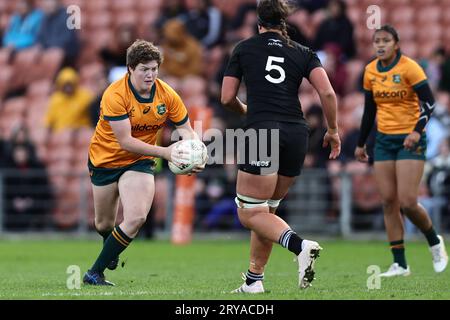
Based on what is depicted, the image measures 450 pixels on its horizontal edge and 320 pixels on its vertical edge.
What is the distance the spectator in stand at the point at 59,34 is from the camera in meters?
21.0

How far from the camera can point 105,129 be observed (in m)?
9.66

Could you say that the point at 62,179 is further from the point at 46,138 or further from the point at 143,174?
the point at 143,174

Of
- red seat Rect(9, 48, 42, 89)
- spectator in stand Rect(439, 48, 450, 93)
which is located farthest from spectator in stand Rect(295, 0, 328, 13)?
red seat Rect(9, 48, 42, 89)

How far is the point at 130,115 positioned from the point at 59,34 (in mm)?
12255

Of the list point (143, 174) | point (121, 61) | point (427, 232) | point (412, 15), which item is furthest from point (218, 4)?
Result: point (143, 174)

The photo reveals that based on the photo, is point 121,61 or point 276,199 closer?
point 276,199

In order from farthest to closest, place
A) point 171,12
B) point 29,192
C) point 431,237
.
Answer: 1. point 171,12
2. point 29,192
3. point 431,237

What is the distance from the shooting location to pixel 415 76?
1086cm

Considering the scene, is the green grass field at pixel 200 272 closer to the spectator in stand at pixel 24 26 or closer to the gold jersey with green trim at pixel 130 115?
the gold jersey with green trim at pixel 130 115

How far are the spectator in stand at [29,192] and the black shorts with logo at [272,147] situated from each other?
437 inches

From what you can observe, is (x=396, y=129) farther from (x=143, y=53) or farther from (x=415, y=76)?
(x=143, y=53)

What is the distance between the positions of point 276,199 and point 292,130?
65cm

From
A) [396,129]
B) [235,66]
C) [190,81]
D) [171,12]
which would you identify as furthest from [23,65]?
[235,66]
